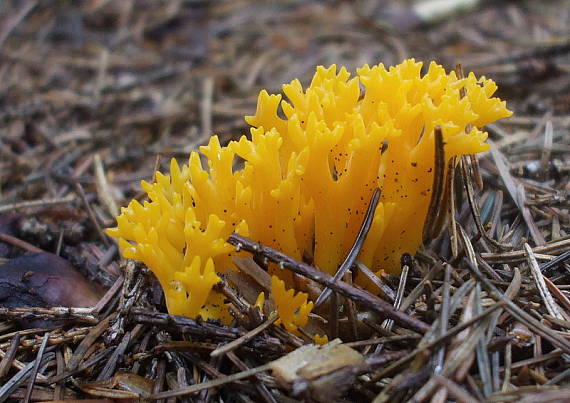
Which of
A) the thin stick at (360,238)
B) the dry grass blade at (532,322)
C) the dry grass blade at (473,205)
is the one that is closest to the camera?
the dry grass blade at (532,322)

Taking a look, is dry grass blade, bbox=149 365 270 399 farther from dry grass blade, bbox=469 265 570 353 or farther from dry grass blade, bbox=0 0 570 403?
dry grass blade, bbox=469 265 570 353

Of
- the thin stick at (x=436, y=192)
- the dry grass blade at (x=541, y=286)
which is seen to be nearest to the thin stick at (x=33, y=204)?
the thin stick at (x=436, y=192)

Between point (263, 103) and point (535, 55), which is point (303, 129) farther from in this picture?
point (535, 55)

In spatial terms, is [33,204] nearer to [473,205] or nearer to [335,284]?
[335,284]

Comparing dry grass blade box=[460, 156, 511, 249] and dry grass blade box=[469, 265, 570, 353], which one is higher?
dry grass blade box=[460, 156, 511, 249]

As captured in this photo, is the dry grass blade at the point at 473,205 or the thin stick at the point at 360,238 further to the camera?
the dry grass blade at the point at 473,205

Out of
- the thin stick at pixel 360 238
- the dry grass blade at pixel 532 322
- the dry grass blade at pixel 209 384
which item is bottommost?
the dry grass blade at pixel 209 384

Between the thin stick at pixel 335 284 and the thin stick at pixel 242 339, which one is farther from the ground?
the thin stick at pixel 335 284

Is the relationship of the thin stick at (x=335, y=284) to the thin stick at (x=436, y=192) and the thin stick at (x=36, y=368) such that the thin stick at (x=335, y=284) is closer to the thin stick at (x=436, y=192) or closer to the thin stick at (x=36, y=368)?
the thin stick at (x=436, y=192)

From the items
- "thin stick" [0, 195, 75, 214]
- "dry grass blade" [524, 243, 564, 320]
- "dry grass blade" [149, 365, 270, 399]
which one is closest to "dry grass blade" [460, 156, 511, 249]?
"dry grass blade" [524, 243, 564, 320]
